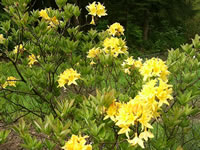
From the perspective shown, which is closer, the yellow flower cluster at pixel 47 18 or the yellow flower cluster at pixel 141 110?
the yellow flower cluster at pixel 141 110

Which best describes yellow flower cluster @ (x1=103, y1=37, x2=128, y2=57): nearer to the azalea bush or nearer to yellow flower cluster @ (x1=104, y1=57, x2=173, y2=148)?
the azalea bush

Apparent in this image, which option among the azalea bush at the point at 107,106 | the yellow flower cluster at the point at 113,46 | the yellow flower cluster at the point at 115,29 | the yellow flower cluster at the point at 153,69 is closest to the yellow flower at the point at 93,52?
the azalea bush at the point at 107,106

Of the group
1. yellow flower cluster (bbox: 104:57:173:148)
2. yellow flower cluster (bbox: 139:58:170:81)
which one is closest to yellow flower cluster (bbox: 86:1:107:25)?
yellow flower cluster (bbox: 139:58:170:81)

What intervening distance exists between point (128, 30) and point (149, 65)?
386 inches

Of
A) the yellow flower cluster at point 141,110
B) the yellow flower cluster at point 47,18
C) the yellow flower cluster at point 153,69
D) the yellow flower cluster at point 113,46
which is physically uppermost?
the yellow flower cluster at point 47,18

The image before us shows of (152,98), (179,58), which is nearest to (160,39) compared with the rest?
(179,58)

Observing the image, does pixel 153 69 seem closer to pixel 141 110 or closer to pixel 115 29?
pixel 141 110

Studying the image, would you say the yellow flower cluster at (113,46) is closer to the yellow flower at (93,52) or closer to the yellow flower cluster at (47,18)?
the yellow flower at (93,52)


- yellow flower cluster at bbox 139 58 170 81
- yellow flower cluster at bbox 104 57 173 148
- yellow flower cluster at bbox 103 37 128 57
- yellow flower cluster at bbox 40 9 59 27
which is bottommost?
yellow flower cluster at bbox 104 57 173 148

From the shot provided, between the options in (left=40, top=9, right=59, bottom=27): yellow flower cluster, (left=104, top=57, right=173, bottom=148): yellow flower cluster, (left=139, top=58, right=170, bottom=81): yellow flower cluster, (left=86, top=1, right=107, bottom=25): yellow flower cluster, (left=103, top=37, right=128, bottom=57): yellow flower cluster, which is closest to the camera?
(left=104, top=57, right=173, bottom=148): yellow flower cluster

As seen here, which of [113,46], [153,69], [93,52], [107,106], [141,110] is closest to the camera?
[141,110]

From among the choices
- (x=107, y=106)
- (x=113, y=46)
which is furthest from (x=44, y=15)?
(x=107, y=106)

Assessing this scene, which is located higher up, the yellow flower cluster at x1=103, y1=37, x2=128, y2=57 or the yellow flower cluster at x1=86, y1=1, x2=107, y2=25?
the yellow flower cluster at x1=86, y1=1, x2=107, y2=25

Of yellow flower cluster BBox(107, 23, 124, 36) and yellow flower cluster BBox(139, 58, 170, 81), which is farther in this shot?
yellow flower cluster BBox(107, 23, 124, 36)
